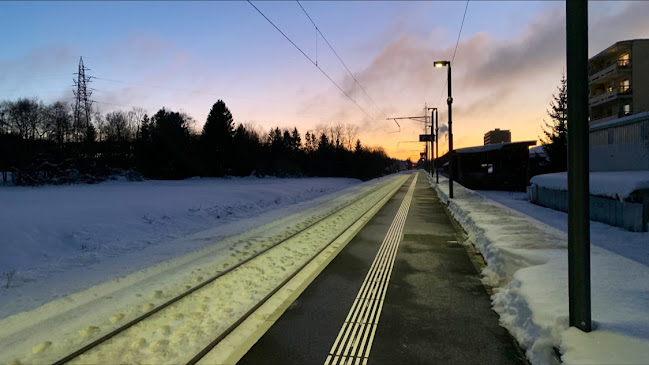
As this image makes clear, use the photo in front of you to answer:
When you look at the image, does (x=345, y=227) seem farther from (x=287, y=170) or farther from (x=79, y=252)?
(x=287, y=170)

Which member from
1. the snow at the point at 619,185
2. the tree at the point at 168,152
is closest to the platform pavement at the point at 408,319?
the snow at the point at 619,185

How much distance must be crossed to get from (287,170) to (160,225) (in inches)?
2831

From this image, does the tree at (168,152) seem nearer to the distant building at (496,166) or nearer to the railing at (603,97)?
the distant building at (496,166)

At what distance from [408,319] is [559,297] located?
196 centimetres

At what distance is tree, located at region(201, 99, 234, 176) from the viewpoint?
7244cm

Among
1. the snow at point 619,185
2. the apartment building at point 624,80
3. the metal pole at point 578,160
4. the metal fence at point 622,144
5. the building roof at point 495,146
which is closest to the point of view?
the metal pole at point 578,160

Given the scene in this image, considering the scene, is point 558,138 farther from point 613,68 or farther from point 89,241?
point 89,241

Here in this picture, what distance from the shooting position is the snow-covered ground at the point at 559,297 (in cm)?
362

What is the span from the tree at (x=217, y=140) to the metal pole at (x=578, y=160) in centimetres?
7212

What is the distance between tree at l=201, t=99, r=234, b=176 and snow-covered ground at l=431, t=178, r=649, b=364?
Result: 67558 mm

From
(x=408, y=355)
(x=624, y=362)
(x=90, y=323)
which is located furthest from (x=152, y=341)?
(x=624, y=362)

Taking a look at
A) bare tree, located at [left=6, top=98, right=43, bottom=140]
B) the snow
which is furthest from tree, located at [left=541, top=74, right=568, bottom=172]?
bare tree, located at [left=6, top=98, right=43, bottom=140]

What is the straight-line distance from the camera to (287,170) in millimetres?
85875

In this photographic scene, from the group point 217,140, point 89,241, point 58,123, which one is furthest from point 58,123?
point 89,241
